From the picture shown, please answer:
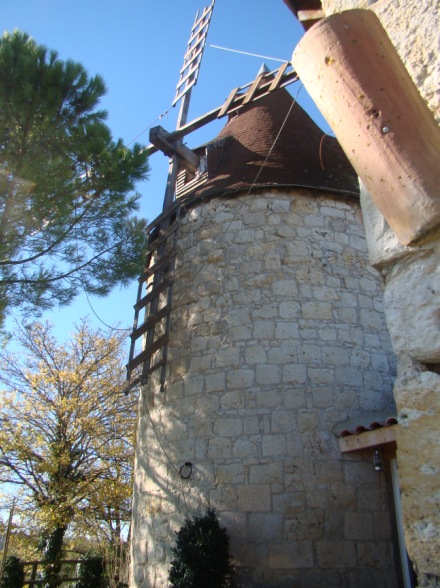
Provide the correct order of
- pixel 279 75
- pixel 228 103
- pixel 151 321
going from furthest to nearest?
pixel 228 103
pixel 279 75
pixel 151 321

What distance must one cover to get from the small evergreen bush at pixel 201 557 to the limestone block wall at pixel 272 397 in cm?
24

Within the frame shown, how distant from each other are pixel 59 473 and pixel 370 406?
Answer: 946 cm

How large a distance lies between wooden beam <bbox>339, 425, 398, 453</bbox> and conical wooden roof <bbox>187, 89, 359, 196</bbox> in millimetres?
3445

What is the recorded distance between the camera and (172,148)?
31.9 ft

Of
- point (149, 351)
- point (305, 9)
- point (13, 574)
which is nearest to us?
point (305, 9)

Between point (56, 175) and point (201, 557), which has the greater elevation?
point (56, 175)

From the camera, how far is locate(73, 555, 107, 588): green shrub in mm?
11109

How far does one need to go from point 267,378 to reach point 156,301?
2.32 meters

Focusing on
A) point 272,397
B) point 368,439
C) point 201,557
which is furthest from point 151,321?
point 368,439

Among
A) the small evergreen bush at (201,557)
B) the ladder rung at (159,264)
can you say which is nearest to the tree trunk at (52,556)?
the small evergreen bush at (201,557)

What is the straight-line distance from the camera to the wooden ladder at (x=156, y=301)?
756 centimetres

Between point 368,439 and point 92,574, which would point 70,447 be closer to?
point 92,574

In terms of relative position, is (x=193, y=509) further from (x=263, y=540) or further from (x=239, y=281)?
(x=239, y=281)

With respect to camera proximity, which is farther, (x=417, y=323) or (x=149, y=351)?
(x=149, y=351)
